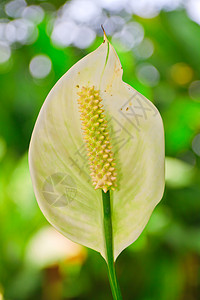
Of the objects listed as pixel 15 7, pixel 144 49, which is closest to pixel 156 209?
pixel 144 49

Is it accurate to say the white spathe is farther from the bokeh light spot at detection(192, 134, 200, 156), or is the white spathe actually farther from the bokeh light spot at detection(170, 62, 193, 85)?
the bokeh light spot at detection(170, 62, 193, 85)

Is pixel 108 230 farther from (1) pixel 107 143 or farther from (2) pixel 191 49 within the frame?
(2) pixel 191 49

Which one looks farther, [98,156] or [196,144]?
[196,144]

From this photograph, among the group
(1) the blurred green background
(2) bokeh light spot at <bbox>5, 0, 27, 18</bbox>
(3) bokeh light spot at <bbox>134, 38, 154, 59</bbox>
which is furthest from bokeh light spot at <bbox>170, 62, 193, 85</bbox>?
(2) bokeh light spot at <bbox>5, 0, 27, 18</bbox>

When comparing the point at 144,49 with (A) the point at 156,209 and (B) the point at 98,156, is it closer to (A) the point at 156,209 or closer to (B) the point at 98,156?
(A) the point at 156,209

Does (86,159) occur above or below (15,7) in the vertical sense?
above

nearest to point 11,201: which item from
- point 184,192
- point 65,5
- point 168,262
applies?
point 168,262
